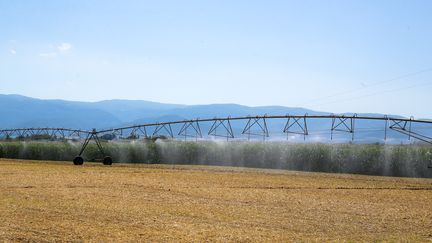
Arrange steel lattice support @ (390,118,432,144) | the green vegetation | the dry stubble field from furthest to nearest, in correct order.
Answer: the green vegetation → steel lattice support @ (390,118,432,144) → the dry stubble field

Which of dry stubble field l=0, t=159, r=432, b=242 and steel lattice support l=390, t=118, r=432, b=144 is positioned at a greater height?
steel lattice support l=390, t=118, r=432, b=144

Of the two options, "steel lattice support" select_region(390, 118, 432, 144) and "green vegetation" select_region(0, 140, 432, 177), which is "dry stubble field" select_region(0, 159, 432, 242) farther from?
"green vegetation" select_region(0, 140, 432, 177)

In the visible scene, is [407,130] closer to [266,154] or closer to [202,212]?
[266,154]

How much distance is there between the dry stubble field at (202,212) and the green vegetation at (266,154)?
21444 mm

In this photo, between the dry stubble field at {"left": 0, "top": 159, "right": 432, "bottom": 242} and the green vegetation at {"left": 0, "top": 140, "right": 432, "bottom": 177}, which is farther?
the green vegetation at {"left": 0, "top": 140, "right": 432, "bottom": 177}

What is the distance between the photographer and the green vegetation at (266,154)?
48281mm

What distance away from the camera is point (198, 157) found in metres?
61.3

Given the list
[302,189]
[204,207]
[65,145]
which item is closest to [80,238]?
[204,207]

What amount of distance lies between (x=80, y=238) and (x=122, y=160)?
50917mm

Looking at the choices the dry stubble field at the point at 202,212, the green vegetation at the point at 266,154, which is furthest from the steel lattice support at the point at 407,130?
the dry stubble field at the point at 202,212

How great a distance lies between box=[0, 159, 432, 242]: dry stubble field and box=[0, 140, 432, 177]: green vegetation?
70.4 feet

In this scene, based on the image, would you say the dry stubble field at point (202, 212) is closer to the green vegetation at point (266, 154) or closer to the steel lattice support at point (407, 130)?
the steel lattice support at point (407, 130)

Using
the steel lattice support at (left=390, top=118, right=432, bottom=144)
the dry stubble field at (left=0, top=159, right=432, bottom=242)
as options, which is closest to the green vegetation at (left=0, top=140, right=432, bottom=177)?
the steel lattice support at (left=390, top=118, right=432, bottom=144)

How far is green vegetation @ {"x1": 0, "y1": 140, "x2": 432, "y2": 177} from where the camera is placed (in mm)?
48281
